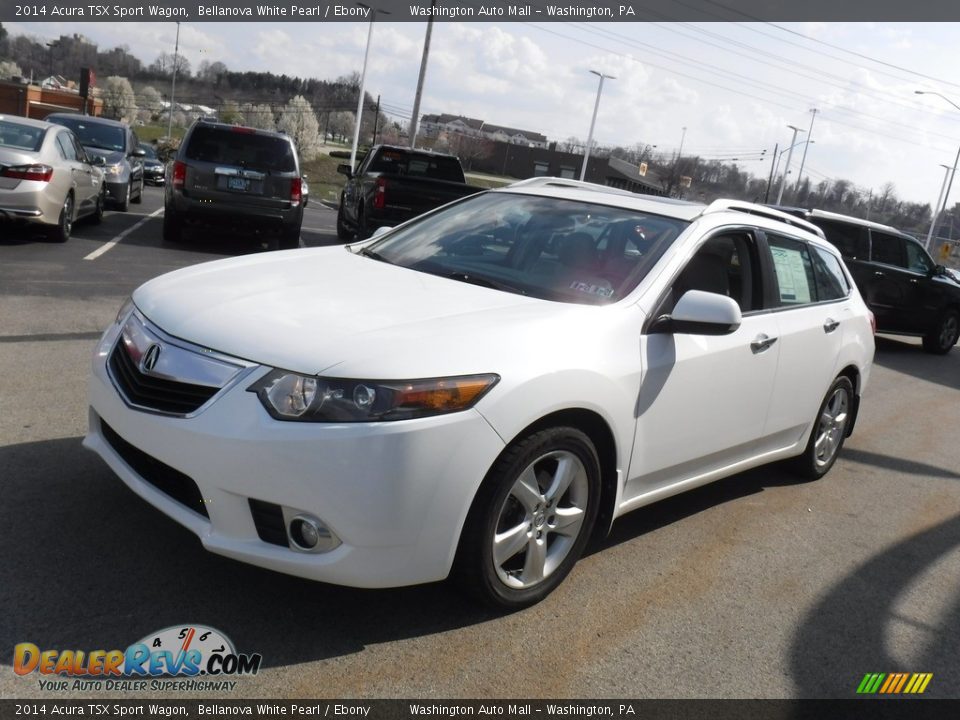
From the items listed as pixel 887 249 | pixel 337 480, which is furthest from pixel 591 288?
pixel 887 249

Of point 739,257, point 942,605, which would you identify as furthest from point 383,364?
point 942,605

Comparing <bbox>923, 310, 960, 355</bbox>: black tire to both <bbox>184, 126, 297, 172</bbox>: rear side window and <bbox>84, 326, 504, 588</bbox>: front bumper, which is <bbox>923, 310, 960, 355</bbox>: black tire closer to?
<bbox>184, 126, 297, 172</bbox>: rear side window

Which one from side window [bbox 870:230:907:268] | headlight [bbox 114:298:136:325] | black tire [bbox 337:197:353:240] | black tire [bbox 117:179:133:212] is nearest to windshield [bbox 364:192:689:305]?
headlight [bbox 114:298:136:325]

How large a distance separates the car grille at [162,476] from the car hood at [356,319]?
463 mm

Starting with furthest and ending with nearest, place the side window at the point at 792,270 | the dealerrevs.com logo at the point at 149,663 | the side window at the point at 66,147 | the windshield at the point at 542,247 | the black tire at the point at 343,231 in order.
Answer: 1. the black tire at the point at 343,231
2. the side window at the point at 66,147
3. the side window at the point at 792,270
4. the windshield at the point at 542,247
5. the dealerrevs.com logo at the point at 149,663

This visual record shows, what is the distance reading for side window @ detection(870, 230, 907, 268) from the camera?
13.6m

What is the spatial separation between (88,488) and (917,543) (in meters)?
4.36

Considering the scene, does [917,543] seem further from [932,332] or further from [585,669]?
[932,332]

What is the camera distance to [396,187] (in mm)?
13547

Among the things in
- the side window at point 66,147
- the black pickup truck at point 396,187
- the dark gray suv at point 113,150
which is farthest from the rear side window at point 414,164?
the side window at point 66,147

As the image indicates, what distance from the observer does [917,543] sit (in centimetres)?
501

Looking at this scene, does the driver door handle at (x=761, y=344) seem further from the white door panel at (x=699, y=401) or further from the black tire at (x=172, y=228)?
the black tire at (x=172, y=228)

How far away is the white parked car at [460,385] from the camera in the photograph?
2.93 metres

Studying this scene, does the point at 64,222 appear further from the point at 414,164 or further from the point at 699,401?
the point at 699,401
